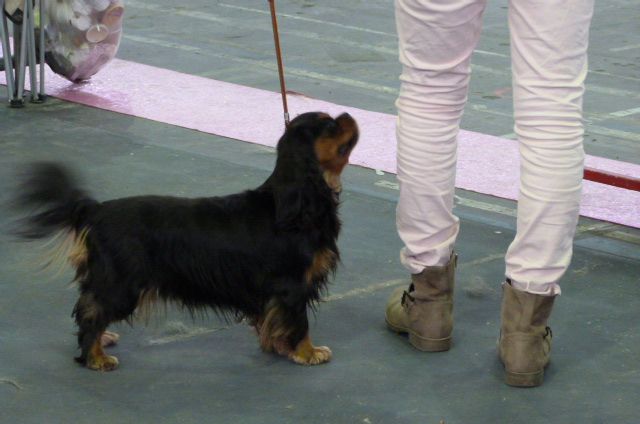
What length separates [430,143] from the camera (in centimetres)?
292

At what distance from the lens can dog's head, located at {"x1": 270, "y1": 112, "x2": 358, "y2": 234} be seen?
2.89 meters

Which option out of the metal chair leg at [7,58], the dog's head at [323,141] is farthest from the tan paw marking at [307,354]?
the metal chair leg at [7,58]

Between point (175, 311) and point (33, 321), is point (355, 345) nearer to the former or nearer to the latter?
point (175, 311)

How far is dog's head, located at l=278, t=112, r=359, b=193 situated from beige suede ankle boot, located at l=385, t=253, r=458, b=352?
365mm

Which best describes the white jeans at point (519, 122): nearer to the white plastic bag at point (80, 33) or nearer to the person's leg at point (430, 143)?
the person's leg at point (430, 143)

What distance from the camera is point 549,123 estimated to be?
2.71 m

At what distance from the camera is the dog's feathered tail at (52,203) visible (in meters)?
2.94

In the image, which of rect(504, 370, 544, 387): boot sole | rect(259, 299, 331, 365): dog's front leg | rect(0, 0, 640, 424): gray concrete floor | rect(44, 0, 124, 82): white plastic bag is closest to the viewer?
rect(0, 0, 640, 424): gray concrete floor

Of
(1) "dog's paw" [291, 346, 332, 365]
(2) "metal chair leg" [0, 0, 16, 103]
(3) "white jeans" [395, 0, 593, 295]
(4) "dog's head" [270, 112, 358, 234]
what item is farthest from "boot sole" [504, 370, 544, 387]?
(2) "metal chair leg" [0, 0, 16, 103]

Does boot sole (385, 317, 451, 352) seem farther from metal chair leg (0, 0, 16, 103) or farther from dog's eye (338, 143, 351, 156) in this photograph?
metal chair leg (0, 0, 16, 103)

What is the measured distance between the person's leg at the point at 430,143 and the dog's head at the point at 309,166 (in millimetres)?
173

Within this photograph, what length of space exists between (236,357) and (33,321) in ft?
2.05

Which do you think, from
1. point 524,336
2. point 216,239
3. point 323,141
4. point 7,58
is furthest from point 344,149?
point 7,58

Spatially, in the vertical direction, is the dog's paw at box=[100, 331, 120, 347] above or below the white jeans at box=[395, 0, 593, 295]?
below
